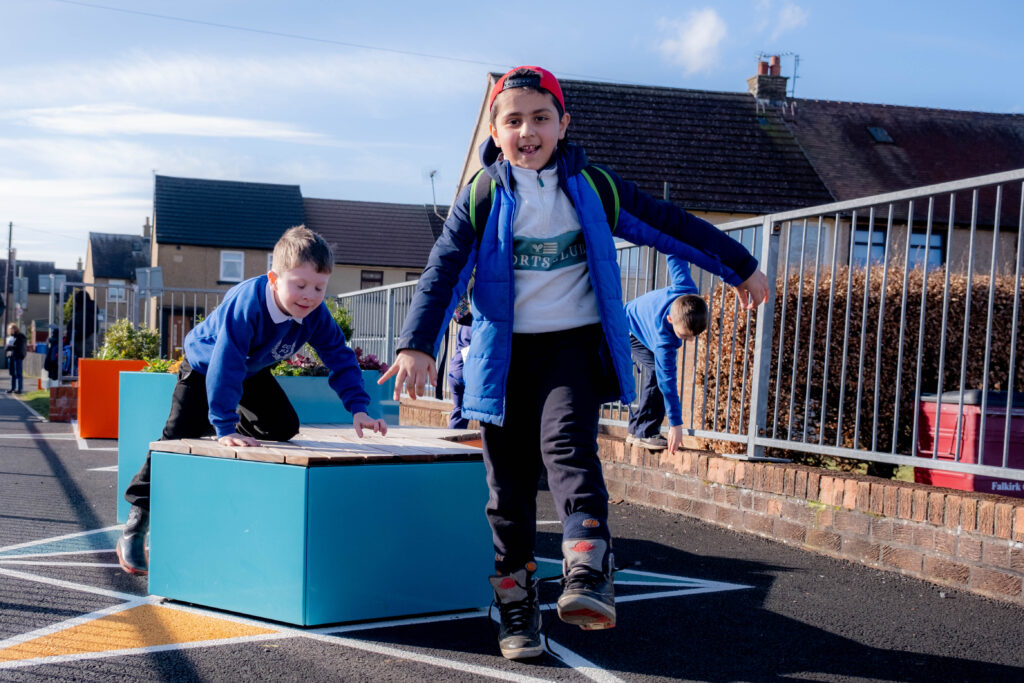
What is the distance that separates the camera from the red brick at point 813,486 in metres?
5.37

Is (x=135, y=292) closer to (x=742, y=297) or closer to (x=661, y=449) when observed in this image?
(x=661, y=449)

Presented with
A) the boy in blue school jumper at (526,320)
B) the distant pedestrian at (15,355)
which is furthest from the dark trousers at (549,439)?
the distant pedestrian at (15,355)

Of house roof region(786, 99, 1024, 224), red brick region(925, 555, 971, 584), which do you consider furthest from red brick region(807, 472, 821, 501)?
house roof region(786, 99, 1024, 224)

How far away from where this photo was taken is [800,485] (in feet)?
18.0

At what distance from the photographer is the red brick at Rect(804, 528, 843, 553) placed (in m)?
5.17

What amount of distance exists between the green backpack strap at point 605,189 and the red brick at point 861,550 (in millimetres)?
2421

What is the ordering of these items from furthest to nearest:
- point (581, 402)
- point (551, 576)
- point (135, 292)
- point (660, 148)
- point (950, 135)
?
point (950, 135) < point (660, 148) < point (135, 292) < point (551, 576) < point (581, 402)

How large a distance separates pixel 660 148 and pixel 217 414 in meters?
23.2

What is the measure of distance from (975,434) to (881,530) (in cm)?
87

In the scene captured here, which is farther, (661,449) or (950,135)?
(950,135)

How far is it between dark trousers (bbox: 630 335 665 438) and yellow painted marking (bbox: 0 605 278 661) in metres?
3.98

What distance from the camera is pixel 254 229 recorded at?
5003 cm

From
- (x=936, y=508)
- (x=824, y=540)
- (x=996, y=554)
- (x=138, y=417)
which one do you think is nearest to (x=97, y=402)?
(x=138, y=417)

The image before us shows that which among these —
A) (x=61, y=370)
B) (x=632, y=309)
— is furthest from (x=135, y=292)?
(x=632, y=309)
